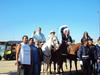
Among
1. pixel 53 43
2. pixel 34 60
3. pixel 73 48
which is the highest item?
pixel 53 43

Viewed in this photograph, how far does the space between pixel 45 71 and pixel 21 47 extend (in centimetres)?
689

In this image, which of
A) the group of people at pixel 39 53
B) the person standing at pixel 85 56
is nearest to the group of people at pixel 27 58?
the group of people at pixel 39 53

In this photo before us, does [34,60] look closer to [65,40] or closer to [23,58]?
[23,58]

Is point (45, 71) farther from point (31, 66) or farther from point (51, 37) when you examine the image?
point (31, 66)

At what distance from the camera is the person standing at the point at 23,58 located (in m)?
11.1

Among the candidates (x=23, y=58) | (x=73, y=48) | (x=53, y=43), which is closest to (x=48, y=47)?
(x=53, y=43)

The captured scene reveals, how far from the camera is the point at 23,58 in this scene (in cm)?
1112

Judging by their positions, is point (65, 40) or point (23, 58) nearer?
point (23, 58)

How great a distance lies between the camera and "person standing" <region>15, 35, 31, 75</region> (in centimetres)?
1113

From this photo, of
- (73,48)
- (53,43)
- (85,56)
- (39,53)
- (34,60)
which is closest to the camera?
(34,60)

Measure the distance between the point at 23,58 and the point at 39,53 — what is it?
0.96 meters

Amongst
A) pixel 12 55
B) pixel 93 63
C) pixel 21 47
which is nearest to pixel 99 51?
pixel 93 63

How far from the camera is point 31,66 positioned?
11.3 metres

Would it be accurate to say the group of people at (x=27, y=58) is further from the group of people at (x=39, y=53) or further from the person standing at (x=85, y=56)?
the person standing at (x=85, y=56)
